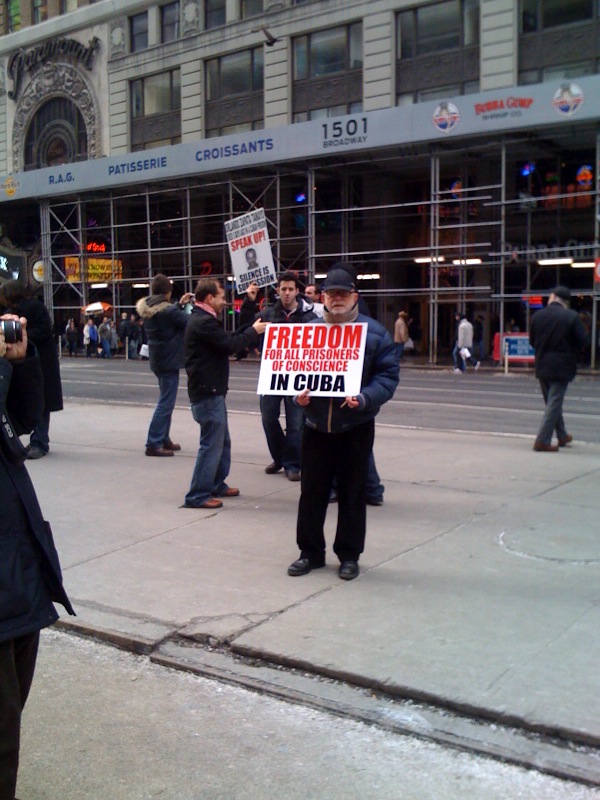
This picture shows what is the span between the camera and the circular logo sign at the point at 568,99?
2366cm

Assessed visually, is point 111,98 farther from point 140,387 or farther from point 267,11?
point 140,387

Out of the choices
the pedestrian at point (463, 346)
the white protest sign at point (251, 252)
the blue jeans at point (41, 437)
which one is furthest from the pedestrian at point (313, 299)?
the pedestrian at point (463, 346)

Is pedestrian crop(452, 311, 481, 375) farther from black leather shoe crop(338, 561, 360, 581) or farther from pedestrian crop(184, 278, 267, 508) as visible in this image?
black leather shoe crop(338, 561, 360, 581)

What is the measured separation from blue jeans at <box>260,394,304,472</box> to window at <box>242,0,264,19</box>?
2898 cm

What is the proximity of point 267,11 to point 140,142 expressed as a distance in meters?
8.43

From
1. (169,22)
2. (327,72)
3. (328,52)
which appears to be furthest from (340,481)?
(169,22)

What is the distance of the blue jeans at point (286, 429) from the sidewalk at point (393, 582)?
34 cm

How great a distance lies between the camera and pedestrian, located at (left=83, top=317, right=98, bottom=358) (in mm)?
36844

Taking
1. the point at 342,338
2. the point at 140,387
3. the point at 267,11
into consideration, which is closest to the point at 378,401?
the point at 342,338

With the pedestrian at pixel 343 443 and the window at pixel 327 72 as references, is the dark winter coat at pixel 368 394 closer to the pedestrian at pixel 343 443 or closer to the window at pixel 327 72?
the pedestrian at pixel 343 443

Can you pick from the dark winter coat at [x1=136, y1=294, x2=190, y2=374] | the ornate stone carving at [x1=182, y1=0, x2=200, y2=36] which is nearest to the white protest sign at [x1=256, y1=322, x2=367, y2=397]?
the dark winter coat at [x1=136, y1=294, x2=190, y2=374]

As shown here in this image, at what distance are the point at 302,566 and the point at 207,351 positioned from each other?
7.63ft

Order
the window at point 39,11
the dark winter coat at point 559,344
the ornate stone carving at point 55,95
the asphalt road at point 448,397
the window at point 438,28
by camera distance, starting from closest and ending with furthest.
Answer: the dark winter coat at point 559,344, the asphalt road at point 448,397, the window at point 438,28, the ornate stone carving at point 55,95, the window at point 39,11

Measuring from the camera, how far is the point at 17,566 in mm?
2818
